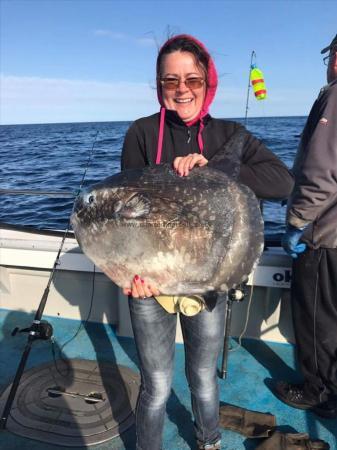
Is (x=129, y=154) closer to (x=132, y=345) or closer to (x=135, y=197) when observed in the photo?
(x=135, y=197)

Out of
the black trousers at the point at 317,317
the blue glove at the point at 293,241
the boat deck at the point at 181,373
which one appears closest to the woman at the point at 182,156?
the boat deck at the point at 181,373

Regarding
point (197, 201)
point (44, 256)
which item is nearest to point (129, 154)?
point (197, 201)

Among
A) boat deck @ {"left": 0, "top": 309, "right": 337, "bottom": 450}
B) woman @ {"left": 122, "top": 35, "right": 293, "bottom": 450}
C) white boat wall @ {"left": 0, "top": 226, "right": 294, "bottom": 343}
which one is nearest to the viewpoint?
woman @ {"left": 122, "top": 35, "right": 293, "bottom": 450}

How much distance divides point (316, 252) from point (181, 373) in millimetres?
1619

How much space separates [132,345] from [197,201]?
2.61 meters

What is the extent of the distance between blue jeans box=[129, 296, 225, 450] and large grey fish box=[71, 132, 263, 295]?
306mm

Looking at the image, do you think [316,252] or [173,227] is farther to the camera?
[316,252]

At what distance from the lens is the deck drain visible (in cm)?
278

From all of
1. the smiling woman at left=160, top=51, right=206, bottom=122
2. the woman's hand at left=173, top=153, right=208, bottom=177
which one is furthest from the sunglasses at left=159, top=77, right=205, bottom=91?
the woman's hand at left=173, top=153, right=208, bottom=177

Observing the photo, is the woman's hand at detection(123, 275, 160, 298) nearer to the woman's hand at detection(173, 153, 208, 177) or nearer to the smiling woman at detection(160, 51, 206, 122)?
the woman's hand at detection(173, 153, 208, 177)

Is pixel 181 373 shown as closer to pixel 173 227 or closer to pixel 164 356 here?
pixel 164 356

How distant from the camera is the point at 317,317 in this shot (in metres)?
2.88

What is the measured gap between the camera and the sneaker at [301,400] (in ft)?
9.51

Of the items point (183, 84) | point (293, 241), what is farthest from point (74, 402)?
point (183, 84)
